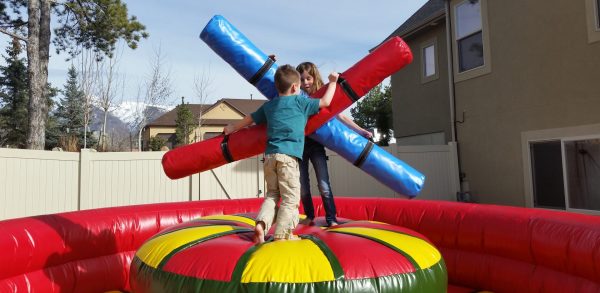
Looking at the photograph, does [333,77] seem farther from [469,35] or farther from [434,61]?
[434,61]

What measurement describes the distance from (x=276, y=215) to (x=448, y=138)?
8.06 meters

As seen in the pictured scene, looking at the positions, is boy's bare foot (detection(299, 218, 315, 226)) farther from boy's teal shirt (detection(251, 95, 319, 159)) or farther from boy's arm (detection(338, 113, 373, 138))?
boy's teal shirt (detection(251, 95, 319, 159))

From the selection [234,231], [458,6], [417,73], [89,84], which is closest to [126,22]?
[89,84]

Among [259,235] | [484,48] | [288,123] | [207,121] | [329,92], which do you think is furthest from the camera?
[207,121]

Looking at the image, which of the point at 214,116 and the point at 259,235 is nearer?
the point at 259,235

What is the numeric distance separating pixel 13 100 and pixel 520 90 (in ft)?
85.5

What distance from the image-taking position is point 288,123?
9.53 ft

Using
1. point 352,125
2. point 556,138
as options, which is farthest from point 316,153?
point 556,138

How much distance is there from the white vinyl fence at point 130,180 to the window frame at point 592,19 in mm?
3346

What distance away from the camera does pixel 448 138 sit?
33.7 feet

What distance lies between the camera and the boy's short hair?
2943 mm

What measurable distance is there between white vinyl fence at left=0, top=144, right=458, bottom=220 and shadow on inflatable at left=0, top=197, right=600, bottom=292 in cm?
299

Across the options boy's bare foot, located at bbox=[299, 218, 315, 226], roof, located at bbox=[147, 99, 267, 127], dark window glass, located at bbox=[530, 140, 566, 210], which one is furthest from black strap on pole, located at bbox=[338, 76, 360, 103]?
roof, located at bbox=[147, 99, 267, 127]

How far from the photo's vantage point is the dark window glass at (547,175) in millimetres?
6984
